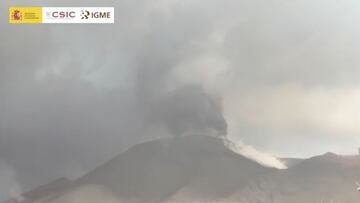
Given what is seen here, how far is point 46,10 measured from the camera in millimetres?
72375

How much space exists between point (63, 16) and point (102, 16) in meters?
5.44

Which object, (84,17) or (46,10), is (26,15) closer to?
(46,10)

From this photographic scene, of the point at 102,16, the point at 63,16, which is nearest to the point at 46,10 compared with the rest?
the point at 63,16

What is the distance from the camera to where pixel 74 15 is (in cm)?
7231

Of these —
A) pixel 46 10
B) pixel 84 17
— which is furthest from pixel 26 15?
pixel 84 17

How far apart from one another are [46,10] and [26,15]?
2.73 metres

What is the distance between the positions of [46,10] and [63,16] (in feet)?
8.22

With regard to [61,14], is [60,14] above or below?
below

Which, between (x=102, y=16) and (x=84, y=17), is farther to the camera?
(x=102, y=16)

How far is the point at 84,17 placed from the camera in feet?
234

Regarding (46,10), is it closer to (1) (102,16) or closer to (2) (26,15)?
(2) (26,15)

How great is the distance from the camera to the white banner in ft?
231

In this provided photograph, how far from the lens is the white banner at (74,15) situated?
7044 cm

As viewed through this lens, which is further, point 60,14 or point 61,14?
point 61,14
